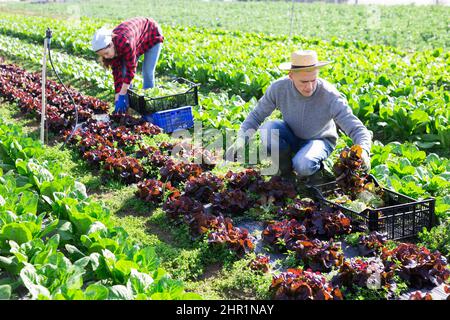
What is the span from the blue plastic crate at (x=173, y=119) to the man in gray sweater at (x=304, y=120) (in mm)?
2012

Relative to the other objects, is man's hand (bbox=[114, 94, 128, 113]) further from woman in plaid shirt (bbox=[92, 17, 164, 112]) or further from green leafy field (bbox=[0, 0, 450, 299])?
green leafy field (bbox=[0, 0, 450, 299])

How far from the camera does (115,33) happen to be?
8117 mm

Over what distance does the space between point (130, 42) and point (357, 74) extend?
16.2 ft

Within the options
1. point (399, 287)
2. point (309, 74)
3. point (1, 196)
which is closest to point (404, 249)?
point (399, 287)

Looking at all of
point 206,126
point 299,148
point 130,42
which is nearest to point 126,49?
point 130,42

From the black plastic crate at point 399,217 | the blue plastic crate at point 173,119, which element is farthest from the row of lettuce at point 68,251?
the blue plastic crate at point 173,119

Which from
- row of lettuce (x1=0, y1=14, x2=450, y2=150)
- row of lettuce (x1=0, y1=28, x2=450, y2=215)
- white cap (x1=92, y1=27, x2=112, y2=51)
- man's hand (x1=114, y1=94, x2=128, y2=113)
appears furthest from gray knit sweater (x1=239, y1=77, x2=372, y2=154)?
man's hand (x1=114, y1=94, x2=128, y2=113)

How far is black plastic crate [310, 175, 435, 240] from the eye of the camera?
512 centimetres

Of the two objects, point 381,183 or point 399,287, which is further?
point 381,183

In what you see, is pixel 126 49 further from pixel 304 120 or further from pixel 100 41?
pixel 304 120

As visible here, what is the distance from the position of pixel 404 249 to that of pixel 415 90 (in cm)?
551

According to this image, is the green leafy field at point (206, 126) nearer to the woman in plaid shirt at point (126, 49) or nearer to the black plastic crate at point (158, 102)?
the black plastic crate at point (158, 102)

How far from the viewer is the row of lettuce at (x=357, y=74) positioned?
823 cm
